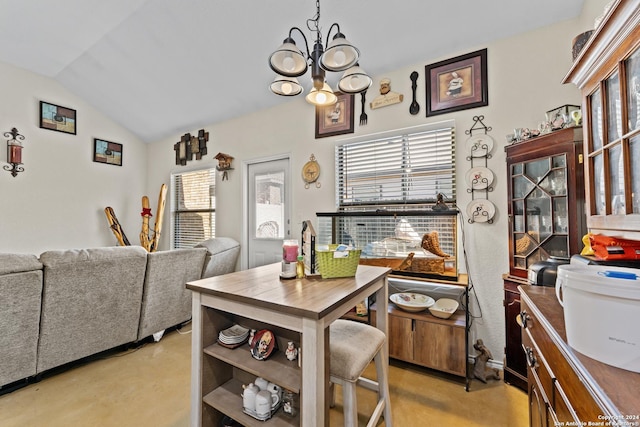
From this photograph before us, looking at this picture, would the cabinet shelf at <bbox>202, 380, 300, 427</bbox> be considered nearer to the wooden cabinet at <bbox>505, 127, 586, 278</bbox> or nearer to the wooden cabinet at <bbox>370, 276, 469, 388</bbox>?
the wooden cabinet at <bbox>370, 276, 469, 388</bbox>

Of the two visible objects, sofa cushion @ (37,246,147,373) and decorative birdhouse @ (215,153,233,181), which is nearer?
sofa cushion @ (37,246,147,373)

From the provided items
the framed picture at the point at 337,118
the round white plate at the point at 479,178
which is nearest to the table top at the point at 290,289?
the round white plate at the point at 479,178

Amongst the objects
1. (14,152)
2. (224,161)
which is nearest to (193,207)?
(224,161)

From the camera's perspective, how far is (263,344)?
1.18m

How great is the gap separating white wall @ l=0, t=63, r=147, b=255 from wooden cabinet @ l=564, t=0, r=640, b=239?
536 centimetres

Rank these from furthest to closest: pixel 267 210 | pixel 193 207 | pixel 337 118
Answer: pixel 193 207
pixel 267 210
pixel 337 118

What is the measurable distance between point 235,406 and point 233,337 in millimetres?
288

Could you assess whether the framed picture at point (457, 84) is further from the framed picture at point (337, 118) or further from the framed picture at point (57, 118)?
the framed picture at point (57, 118)

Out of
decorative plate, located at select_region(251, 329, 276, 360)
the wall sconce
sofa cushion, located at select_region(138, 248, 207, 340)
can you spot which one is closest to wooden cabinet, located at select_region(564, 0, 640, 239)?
decorative plate, located at select_region(251, 329, 276, 360)

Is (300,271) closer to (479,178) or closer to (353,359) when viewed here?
(353,359)

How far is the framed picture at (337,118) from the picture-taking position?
9.15 feet

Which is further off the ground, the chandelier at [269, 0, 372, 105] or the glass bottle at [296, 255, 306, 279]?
the chandelier at [269, 0, 372, 105]

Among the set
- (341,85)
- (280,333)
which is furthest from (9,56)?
(280,333)

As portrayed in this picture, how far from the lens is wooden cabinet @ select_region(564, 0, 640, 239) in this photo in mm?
870
